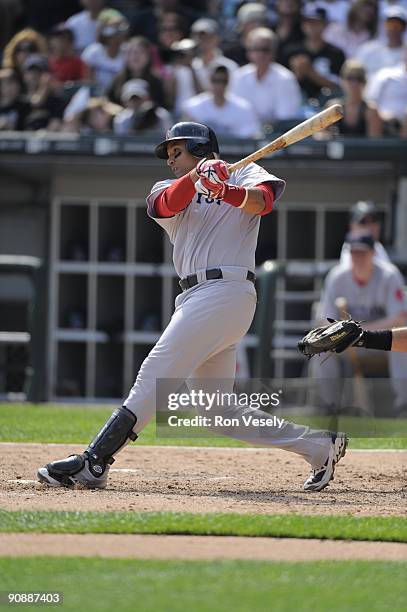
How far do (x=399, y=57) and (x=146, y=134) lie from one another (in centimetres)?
261

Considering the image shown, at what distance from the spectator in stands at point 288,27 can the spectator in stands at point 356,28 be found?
0.41 m

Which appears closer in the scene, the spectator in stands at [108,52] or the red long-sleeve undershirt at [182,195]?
the red long-sleeve undershirt at [182,195]

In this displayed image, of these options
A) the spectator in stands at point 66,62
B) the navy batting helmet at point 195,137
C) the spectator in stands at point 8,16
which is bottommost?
the navy batting helmet at point 195,137

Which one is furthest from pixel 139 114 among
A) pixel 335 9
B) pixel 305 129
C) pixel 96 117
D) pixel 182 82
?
pixel 305 129

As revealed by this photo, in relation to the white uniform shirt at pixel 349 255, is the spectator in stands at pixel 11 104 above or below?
above

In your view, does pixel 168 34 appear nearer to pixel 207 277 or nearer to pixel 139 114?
pixel 139 114

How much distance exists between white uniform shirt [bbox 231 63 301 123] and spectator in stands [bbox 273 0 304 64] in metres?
0.67

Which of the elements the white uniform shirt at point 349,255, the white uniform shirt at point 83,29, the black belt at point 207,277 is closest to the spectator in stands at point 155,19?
the white uniform shirt at point 83,29

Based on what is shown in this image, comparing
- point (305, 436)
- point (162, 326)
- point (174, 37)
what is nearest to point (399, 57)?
point (174, 37)

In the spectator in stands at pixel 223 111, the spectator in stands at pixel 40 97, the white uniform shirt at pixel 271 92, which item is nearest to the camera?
the spectator in stands at pixel 223 111

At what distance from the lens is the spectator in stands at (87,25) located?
13859mm

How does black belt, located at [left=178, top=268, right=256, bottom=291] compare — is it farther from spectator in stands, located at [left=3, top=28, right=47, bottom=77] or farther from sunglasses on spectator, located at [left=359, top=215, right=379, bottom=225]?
spectator in stands, located at [left=3, top=28, right=47, bottom=77]

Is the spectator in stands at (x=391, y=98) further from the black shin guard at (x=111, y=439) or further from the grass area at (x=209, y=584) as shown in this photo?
the grass area at (x=209, y=584)

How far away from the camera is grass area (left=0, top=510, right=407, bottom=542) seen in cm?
440
